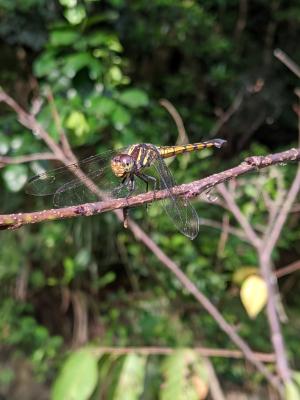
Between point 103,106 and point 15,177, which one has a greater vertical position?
point 103,106

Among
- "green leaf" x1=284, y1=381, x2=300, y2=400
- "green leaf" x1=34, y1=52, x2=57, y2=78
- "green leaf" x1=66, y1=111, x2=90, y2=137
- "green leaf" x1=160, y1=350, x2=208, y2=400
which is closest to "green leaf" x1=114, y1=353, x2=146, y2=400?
"green leaf" x1=160, y1=350, x2=208, y2=400

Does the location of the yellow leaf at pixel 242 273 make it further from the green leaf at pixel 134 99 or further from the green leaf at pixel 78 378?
the green leaf at pixel 78 378

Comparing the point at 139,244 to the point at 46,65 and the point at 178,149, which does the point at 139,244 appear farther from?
the point at 178,149

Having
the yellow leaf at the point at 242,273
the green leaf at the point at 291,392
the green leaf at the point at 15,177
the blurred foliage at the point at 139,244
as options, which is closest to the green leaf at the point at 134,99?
the blurred foliage at the point at 139,244

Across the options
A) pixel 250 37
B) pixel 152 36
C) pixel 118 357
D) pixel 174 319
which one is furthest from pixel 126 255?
pixel 250 37

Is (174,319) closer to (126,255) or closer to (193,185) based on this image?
(126,255)

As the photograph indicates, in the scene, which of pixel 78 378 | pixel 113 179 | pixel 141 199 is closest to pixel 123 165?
pixel 113 179

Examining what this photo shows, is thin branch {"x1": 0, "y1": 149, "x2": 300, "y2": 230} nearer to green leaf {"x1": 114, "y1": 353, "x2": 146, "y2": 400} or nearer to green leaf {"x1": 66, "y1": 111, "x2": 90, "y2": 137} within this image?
green leaf {"x1": 114, "y1": 353, "x2": 146, "y2": 400}
